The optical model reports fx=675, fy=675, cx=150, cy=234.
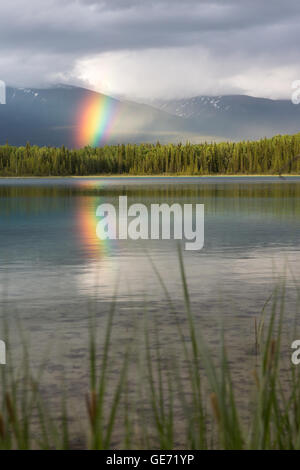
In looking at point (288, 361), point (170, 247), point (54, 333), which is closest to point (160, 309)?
point (54, 333)

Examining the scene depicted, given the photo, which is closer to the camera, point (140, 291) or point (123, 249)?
point (140, 291)

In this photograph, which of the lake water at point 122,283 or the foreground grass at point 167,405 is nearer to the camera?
the foreground grass at point 167,405

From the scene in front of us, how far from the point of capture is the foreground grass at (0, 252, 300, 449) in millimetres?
3654

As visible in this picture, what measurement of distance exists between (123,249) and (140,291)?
445 inches

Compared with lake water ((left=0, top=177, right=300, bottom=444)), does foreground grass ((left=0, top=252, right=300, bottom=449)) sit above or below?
above

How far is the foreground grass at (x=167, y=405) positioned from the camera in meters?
3.65

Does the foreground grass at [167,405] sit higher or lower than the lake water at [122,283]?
higher

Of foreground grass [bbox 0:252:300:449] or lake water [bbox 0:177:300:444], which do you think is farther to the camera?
lake water [bbox 0:177:300:444]

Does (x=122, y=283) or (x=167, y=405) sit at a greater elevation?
(x=167, y=405)

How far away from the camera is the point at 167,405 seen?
804cm

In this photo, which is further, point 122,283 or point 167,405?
point 122,283

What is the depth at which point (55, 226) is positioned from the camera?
40.7m

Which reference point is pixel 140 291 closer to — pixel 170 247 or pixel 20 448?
pixel 170 247
